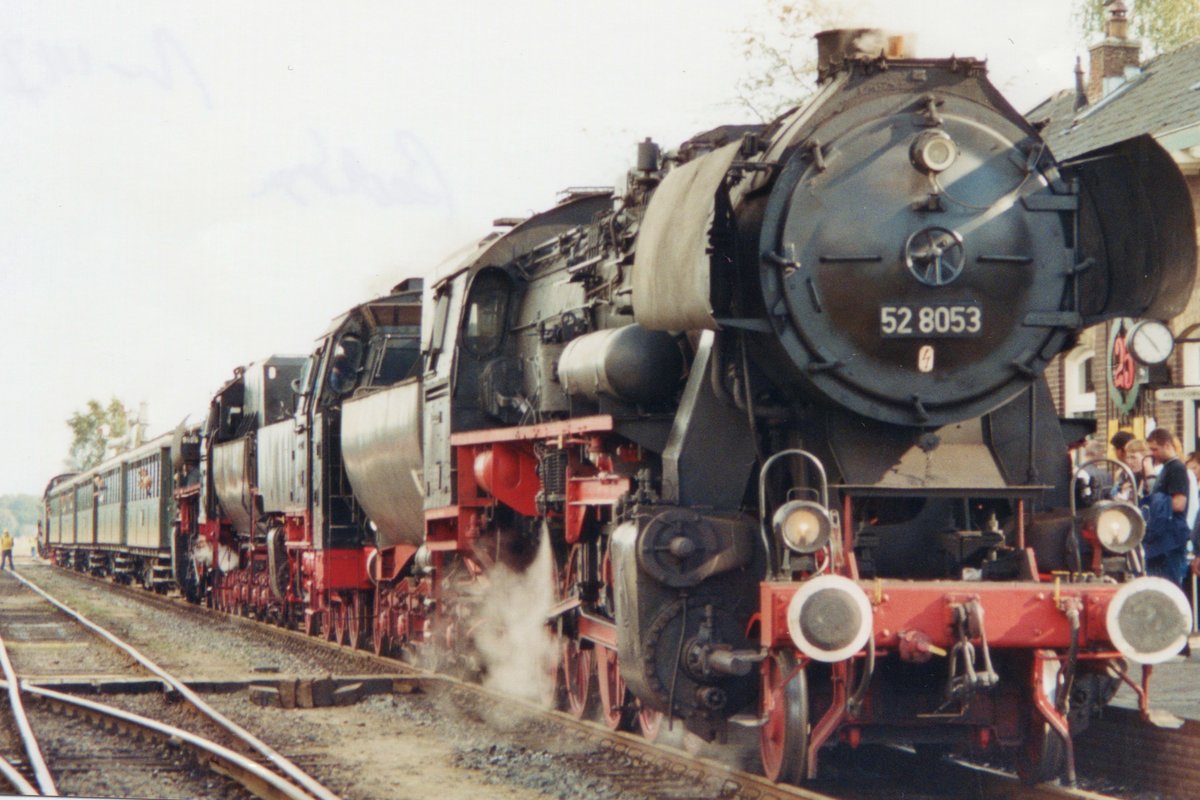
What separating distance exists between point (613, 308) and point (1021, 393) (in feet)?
8.21

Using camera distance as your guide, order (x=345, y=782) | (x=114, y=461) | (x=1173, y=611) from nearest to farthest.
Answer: (x=1173, y=611) → (x=345, y=782) → (x=114, y=461)

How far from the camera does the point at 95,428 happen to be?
61875 millimetres

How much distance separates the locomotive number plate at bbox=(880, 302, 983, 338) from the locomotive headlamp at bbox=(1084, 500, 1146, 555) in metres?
1.05

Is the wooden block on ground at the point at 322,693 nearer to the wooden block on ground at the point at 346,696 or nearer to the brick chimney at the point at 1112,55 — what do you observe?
the wooden block on ground at the point at 346,696

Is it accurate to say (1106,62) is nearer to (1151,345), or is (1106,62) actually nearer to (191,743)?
(1151,345)

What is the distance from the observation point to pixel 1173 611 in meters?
7.01

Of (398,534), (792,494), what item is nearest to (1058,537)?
(792,494)

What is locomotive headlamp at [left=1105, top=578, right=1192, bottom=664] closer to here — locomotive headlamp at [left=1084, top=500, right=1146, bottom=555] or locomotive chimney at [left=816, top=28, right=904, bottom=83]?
locomotive headlamp at [left=1084, top=500, right=1146, bottom=555]

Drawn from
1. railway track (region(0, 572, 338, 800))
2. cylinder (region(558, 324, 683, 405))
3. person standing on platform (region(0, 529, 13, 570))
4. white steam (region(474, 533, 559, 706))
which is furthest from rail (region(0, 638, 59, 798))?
person standing on platform (region(0, 529, 13, 570))

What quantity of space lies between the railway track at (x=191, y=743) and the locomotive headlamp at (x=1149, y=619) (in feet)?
11.8

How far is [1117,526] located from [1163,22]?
5277mm

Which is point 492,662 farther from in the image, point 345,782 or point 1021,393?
point 1021,393

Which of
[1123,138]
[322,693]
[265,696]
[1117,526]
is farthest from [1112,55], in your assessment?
[265,696]

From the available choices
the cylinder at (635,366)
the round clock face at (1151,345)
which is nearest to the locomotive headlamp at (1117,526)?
the cylinder at (635,366)
